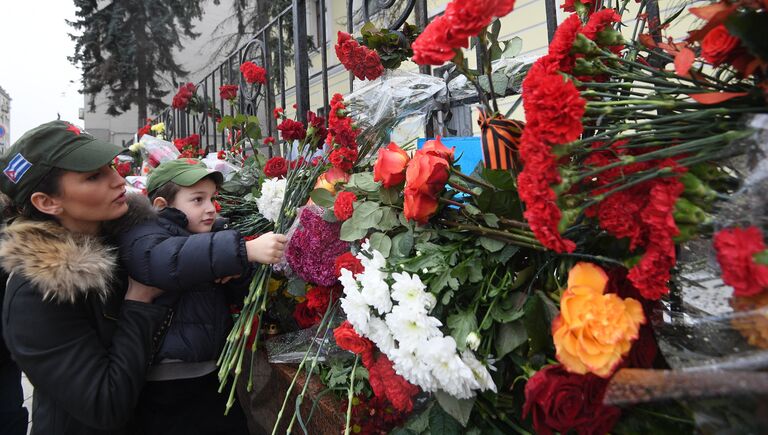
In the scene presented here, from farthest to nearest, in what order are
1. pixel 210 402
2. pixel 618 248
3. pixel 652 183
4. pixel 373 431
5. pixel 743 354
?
pixel 210 402
pixel 373 431
pixel 618 248
pixel 652 183
pixel 743 354

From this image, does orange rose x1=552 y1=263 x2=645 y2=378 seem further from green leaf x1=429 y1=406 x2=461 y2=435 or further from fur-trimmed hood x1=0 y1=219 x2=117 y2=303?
fur-trimmed hood x1=0 y1=219 x2=117 y2=303

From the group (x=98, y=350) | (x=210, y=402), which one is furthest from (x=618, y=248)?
(x=210, y=402)

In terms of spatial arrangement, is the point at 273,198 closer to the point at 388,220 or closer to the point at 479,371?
the point at 388,220

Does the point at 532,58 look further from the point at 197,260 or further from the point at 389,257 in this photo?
the point at 197,260

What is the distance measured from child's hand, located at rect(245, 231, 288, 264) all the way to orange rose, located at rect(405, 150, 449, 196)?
0.59 meters

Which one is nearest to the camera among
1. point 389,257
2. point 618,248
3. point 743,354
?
point 743,354

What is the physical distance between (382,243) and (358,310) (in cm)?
16

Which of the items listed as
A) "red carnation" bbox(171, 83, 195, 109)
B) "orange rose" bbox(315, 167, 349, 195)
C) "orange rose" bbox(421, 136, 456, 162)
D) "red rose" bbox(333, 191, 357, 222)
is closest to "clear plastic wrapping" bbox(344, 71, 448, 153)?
"orange rose" bbox(315, 167, 349, 195)

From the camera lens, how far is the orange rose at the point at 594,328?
627 millimetres

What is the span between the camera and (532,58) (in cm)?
138

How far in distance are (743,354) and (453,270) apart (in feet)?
1.51

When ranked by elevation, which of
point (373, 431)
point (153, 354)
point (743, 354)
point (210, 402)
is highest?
point (743, 354)

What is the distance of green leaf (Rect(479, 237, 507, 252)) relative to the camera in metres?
0.88

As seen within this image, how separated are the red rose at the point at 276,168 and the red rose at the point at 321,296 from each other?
2.03ft
